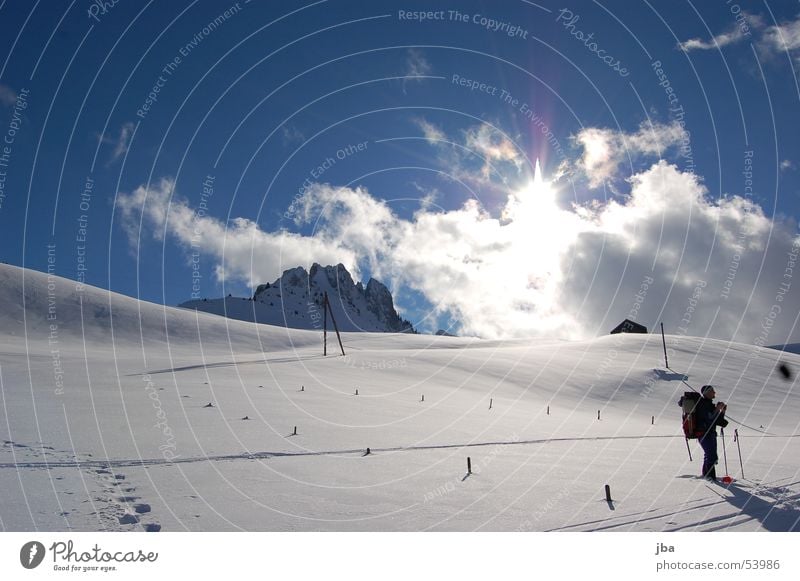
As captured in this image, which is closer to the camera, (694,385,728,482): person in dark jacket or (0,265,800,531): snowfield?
(0,265,800,531): snowfield

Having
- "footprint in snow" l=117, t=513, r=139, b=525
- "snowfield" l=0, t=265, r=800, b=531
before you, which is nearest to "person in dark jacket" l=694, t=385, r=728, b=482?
"snowfield" l=0, t=265, r=800, b=531

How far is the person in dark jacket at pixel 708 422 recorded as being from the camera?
378 inches

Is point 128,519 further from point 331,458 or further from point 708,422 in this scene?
point 708,422

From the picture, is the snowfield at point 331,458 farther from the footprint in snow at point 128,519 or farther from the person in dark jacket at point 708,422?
the person in dark jacket at point 708,422

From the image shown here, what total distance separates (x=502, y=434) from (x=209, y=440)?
9997mm

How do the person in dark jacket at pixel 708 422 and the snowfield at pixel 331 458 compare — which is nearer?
the snowfield at pixel 331 458

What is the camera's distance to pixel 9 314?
4928cm

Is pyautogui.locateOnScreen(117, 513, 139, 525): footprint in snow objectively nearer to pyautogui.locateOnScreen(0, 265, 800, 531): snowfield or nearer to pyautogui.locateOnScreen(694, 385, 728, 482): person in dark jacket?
pyautogui.locateOnScreen(0, 265, 800, 531): snowfield

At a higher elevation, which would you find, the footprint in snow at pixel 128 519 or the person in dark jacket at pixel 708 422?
the footprint in snow at pixel 128 519

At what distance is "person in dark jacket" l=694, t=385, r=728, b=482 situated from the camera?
31.5ft

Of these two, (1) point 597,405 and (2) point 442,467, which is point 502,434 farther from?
(1) point 597,405

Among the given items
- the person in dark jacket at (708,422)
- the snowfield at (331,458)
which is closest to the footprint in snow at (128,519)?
the snowfield at (331,458)

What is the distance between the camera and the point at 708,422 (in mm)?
10141

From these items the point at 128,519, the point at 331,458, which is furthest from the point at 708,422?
the point at 128,519
